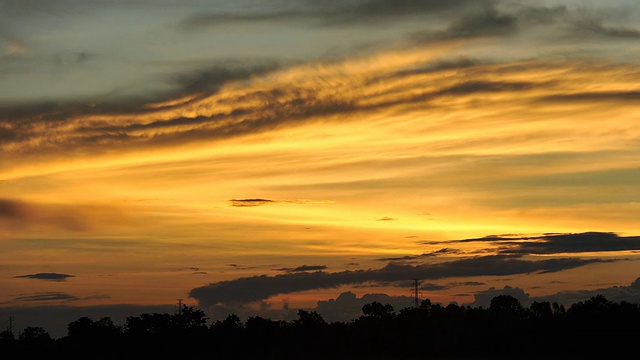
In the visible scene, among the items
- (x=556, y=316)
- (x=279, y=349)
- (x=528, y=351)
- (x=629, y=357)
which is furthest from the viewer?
(x=556, y=316)

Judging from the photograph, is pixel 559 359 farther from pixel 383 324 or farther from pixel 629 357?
pixel 383 324

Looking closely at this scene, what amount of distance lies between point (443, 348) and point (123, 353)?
61.3 metres

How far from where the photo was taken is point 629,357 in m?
159

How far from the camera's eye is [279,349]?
18500cm

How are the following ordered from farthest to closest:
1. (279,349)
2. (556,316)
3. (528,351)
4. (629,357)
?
(556,316) → (279,349) → (528,351) → (629,357)

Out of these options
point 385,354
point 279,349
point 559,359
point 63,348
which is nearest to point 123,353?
point 63,348

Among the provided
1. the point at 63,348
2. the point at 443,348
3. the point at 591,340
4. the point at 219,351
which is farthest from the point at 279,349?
the point at 591,340

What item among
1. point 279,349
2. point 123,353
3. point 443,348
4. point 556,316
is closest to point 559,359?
point 443,348

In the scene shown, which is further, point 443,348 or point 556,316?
point 556,316

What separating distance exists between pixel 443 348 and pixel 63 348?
74.9 m

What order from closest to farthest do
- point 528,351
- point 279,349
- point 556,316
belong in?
point 528,351, point 279,349, point 556,316

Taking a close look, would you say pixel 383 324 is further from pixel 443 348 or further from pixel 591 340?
pixel 591 340

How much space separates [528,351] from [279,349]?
45836 millimetres

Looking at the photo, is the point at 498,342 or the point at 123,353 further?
the point at 123,353
